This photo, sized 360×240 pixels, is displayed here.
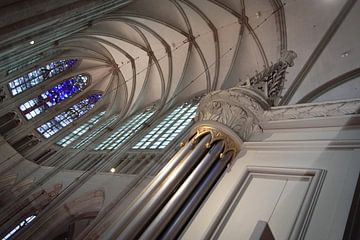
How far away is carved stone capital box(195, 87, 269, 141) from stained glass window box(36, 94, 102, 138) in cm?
1241

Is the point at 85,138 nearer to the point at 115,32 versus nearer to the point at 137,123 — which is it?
the point at 137,123

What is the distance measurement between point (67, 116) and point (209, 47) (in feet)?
28.7

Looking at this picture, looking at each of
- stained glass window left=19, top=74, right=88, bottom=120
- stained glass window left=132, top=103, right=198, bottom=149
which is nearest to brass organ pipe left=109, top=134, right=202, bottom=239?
stained glass window left=132, top=103, right=198, bottom=149

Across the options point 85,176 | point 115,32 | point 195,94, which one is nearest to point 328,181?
point 85,176

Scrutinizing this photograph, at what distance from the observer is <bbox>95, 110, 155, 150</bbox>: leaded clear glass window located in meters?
13.7

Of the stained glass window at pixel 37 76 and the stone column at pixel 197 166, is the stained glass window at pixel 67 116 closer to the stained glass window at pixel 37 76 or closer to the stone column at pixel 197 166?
the stained glass window at pixel 37 76

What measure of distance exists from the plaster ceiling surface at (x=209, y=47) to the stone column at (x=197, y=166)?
15.9 ft

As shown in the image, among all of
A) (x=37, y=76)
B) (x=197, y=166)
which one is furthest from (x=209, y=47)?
(x=197, y=166)

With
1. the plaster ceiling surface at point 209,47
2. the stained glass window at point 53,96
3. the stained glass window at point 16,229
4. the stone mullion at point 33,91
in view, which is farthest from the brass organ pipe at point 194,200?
the stained glass window at point 53,96

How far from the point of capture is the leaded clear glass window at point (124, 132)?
44.8ft

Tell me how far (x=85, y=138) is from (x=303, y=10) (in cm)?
1105

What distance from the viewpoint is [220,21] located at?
1259 centimetres

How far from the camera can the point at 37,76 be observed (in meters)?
15.6

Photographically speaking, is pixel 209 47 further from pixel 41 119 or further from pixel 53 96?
pixel 41 119
